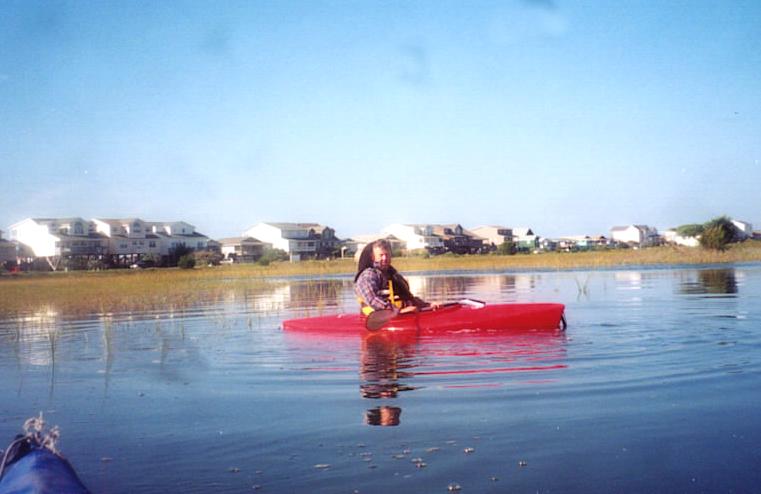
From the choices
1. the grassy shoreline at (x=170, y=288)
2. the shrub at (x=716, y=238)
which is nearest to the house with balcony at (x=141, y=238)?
the grassy shoreline at (x=170, y=288)

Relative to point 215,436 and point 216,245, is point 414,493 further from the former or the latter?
point 216,245

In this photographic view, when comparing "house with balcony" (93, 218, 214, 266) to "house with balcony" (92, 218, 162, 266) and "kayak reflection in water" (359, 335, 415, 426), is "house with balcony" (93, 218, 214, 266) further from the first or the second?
"kayak reflection in water" (359, 335, 415, 426)

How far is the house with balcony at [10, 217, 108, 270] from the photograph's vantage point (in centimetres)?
7319

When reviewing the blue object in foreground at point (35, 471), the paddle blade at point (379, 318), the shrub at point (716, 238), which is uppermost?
the shrub at point (716, 238)

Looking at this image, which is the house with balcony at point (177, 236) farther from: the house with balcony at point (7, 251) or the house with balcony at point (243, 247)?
the house with balcony at point (7, 251)

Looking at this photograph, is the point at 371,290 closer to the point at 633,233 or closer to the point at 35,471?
the point at 35,471

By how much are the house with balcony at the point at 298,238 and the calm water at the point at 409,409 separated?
84829mm

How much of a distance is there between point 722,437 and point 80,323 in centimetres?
1341

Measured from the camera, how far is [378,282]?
1118 cm

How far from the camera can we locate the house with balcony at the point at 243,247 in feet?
300

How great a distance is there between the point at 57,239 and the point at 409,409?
73.8 meters

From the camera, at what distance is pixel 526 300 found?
17766 millimetres

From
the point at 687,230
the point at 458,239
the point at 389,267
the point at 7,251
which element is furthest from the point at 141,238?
the point at 389,267

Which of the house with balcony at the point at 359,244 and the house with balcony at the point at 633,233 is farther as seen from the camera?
the house with balcony at the point at 633,233
